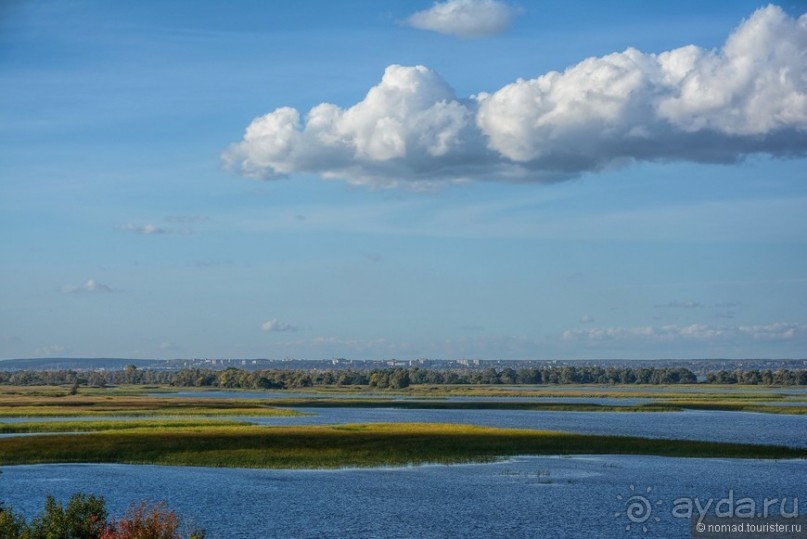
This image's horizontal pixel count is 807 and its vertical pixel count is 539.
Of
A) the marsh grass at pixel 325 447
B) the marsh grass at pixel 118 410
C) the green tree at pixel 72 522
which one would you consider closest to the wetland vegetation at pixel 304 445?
the marsh grass at pixel 325 447

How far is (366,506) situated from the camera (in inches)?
1770

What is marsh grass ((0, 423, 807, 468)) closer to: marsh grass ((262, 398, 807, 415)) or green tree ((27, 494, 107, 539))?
green tree ((27, 494, 107, 539))

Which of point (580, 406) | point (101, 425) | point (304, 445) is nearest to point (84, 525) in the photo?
point (304, 445)

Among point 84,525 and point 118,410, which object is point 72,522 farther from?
point 118,410

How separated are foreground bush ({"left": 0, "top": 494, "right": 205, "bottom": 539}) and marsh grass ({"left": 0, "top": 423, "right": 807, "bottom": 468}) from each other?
103 feet

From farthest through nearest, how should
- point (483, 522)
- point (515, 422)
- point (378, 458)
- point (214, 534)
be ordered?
1. point (515, 422)
2. point (378, 458)
3. point (483, 522)
4. point (214, 534)

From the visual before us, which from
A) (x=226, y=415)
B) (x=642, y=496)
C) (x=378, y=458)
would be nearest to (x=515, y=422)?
(x=226, y=415)

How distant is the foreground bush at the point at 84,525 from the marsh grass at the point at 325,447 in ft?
103

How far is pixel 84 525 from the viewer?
90.6ft

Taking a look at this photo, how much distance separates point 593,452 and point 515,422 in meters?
32.9

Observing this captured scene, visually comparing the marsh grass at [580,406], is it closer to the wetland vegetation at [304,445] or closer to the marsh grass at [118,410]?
the marsh grass at [118,410]

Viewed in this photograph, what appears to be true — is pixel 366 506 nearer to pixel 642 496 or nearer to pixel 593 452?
pixel 642 496

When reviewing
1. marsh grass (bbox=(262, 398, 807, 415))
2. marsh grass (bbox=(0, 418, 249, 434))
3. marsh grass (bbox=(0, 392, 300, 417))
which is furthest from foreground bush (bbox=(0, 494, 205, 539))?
marsh grass (bbox=(262, 398, 807, 415))

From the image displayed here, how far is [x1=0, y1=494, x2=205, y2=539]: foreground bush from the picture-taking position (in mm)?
25266
